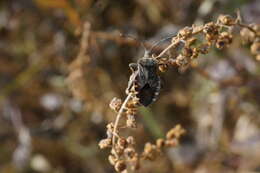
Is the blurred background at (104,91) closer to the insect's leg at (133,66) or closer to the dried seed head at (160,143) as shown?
the dried seed head at (160,143)

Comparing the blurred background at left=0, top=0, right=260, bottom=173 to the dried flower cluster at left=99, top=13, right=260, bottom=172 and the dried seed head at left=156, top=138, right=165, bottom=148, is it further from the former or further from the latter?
the dried flower cluster at left=99, top=13, right=260, bottom=172

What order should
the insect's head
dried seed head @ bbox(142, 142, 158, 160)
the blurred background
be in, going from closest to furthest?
1. the insect's head
2. dried seed head @ bbox(142, 142, 158, 160)
3. the blurred background

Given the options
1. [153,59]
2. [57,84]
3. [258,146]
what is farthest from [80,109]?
[153,59]

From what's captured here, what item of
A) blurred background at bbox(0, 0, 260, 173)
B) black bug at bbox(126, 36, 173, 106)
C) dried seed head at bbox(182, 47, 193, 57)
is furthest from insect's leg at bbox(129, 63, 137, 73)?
blurred background at bbox(0, 0, 260, 173)

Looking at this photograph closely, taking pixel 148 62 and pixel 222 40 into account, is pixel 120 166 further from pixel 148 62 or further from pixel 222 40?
pixel 222 40

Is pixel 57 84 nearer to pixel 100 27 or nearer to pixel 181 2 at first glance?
pixel 100 27

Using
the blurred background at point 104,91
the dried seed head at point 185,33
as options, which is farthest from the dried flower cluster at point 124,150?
the blurred background at point 104,91

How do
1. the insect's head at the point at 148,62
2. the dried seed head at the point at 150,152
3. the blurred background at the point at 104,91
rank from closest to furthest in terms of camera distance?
1. the insect's head at the point at 148,62
2. the dried seed head at the point at 150,152
3. the blurred background at the point at 104,91

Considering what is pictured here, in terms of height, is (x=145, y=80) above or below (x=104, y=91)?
below

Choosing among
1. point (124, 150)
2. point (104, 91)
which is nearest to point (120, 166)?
point (124, 150)

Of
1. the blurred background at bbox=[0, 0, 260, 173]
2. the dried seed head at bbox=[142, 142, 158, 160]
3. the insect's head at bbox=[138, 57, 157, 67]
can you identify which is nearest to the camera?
the insect's head at bbox=[138, 57, 157, 67]
